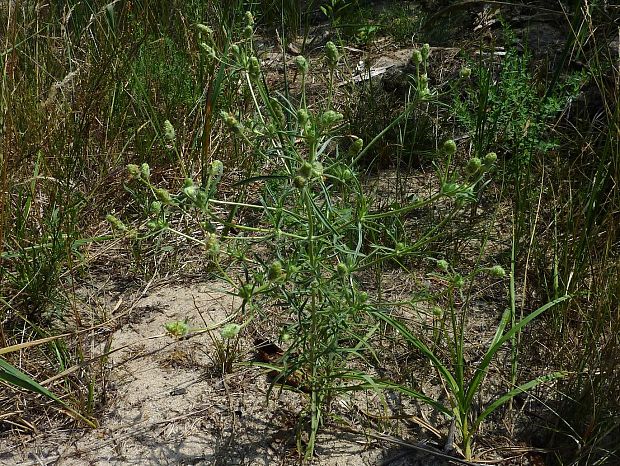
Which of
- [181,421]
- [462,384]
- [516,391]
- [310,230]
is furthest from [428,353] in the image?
[181,421]

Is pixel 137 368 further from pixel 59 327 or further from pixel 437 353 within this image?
pixel 437 353

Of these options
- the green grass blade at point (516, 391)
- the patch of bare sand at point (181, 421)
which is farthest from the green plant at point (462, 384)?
the patch of bare sand at point (181, 421)

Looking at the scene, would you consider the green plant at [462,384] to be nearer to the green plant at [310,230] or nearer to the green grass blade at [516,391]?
the green grass blade at [516,391]

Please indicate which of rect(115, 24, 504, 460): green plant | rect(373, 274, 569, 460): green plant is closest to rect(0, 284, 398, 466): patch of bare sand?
rect(115, 24, 504, 460): green plant

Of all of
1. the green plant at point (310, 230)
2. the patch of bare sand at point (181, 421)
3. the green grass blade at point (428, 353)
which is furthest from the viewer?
the patch of bare sand at point (181, 421)

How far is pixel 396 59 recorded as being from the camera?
12.1 ft

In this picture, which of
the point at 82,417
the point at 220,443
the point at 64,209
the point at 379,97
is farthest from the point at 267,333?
the point at 379,97

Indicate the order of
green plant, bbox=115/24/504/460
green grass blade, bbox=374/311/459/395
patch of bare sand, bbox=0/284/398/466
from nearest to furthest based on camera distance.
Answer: green plant, bbox=115/24/504/460
green grass blade, bbox=374/311/459/395
patch of bare sand, bbox=0/284/398/466

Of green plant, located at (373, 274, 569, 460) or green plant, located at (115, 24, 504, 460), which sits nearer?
green plant, located at (115, 24, 504, 460)

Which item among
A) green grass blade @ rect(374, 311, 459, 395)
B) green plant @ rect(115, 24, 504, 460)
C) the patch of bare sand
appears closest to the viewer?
green plant @ rect(115, 24, 504, 460)

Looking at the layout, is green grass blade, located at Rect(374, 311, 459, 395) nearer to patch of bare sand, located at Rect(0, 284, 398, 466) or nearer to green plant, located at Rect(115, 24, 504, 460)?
green plant, located at Rect(115, 24, 504, 460)

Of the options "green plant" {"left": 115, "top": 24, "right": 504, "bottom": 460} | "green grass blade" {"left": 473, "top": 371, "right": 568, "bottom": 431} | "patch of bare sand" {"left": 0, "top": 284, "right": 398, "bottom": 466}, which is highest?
"green plant" {"left": 115, "top": 24, "right": 504, "bottom": 460}

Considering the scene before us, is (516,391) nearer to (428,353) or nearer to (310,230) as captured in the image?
(428,353)

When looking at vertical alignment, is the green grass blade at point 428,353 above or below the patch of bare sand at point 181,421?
above
